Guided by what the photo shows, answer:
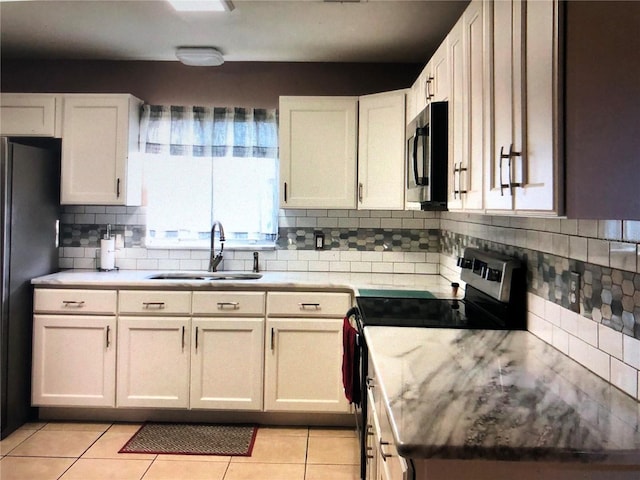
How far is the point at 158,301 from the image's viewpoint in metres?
2.88

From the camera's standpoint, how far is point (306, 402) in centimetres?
289

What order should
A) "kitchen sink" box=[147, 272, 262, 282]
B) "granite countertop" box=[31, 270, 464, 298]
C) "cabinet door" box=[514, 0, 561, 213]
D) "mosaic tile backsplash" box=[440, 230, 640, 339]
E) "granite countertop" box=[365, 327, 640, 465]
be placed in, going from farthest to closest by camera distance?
"kitchen sink" box=[147, 272, 262, 282]
"granite countertop" box=[31, 270, 464, 298]
"mosaic tile backsplash" box=[440, 230, 640, 339]
"cabinet door" box=[514, 0, 561, 213]
"granite countertop" box=[365, 327, 640, 465]

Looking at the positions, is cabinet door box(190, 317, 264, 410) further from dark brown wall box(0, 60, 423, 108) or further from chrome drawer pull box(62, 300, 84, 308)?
dark brown wall box(0, 60, 423, 108)

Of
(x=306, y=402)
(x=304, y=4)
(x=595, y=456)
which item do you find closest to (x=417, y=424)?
(x=595, y=456)

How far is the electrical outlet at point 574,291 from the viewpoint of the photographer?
1483 millimetres

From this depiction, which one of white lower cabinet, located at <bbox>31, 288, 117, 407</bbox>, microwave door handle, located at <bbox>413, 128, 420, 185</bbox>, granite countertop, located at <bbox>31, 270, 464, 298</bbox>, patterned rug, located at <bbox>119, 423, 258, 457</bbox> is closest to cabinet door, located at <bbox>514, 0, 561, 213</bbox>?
microwave door handle, located at <bbox>413, 128, 420, 185</bbox>

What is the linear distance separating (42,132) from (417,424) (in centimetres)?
321

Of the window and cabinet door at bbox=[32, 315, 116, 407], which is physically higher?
the window

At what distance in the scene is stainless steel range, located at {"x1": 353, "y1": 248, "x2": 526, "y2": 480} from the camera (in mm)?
1898

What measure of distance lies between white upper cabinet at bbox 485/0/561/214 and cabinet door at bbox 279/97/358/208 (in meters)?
1.68

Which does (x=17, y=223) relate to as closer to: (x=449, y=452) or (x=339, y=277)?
(x=339, y=277)

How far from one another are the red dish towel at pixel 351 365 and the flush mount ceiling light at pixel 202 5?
1.74 m

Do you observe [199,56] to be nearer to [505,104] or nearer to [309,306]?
[309,306]

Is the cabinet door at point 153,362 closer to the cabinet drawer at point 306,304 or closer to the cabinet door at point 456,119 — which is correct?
the cabinet drawer at point 306,304
